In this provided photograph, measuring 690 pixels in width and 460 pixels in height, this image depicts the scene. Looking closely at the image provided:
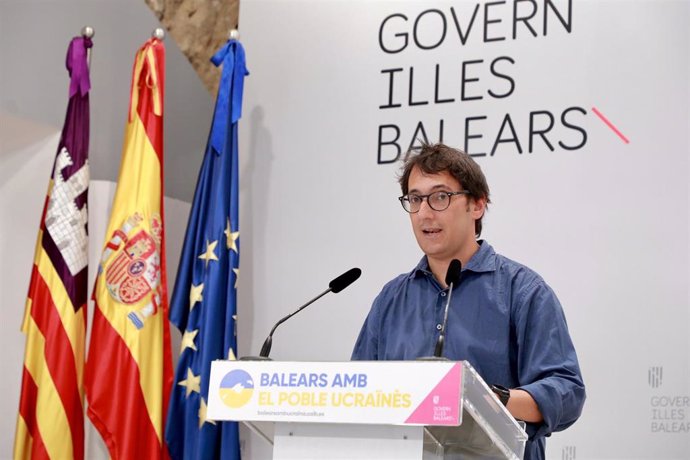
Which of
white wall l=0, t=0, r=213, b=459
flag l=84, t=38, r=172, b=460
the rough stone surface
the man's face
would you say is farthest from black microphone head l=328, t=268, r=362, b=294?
the rough stone surface

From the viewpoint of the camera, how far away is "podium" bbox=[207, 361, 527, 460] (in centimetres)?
173

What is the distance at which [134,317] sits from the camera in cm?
422

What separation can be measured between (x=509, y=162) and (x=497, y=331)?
5.93ft

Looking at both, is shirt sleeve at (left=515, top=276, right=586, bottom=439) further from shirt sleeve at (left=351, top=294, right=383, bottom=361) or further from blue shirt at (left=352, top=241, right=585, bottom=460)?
shirt sleeve at (left=351, top=294, right=383, bottom=361)

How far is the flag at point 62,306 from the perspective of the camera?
4133 mm

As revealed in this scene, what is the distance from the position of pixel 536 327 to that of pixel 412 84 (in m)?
2.25

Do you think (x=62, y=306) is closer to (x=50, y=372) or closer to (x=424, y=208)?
(x=50, y=372)

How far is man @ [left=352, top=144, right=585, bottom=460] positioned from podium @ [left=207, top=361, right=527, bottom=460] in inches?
16.7

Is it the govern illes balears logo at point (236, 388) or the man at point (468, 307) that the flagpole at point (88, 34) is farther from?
the govern illes balears logo at point (236, 388)

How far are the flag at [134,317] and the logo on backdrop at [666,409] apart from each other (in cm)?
207

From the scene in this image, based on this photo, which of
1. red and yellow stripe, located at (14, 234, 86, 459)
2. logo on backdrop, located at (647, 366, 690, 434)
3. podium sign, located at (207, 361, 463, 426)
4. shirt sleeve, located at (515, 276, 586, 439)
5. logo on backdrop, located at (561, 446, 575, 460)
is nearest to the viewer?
podium sign, located at (207, 361, 463, 426)

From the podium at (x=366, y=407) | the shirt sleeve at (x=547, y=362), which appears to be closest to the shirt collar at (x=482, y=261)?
the shirt sleeve at (x=547, y=362)

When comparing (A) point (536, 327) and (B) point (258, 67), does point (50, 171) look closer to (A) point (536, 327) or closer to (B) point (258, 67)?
(B) point (258, 67)

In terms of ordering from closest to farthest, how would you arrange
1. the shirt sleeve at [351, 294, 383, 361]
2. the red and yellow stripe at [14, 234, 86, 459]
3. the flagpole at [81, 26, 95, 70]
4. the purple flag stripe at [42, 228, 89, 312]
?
the shirt sleeve at [351, 294, 383, 361], the red and yellow stripe at [14, 234, 86, 459], the purple flag stripe at [42, 228, 89, 312], the flagpole at [81, 26, 95, 70]
